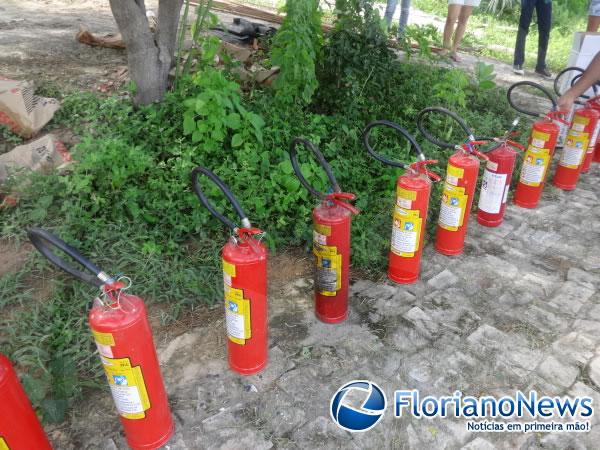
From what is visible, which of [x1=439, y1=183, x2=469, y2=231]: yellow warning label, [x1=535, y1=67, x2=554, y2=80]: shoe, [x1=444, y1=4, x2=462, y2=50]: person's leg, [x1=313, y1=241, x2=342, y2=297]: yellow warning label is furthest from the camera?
[x1=535, y1=67, x2=554, y2=80]: shoe

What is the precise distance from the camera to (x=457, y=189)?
3094 mm

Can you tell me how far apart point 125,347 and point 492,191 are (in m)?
2.79

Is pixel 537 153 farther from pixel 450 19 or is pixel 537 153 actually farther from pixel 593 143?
pixel 450 19

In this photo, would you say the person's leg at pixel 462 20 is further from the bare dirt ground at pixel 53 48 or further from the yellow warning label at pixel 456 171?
the bare dirt ground at pixel 53 48

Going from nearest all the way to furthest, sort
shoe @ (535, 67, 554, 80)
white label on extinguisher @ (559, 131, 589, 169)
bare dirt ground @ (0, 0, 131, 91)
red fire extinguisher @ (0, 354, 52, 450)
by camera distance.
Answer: red fire extinguisher @ (0, 354, 52, 450), white label on extinguisher @ (559, 131, 589, 169), bare dirt ground @ (0, 0, 131, 91), shoe @ (535, 67, 554, 80)

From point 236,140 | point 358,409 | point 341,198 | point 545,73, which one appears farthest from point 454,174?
point 545,73

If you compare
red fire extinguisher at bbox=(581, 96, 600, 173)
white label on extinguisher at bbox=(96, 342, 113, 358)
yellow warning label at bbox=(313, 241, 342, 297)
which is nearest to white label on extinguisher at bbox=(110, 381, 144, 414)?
white label on extinguisher at bbox=(96, 342, 113, 358)

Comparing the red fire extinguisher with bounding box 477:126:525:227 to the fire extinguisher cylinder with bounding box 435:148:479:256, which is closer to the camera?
the fire extinguisher cylinder with bounding box 435:148:479:256

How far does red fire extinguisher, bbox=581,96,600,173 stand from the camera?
13.4 feet

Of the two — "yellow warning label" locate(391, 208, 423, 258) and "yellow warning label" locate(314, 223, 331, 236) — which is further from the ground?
"yellow warning label" locate(314, 223, 331, 236)

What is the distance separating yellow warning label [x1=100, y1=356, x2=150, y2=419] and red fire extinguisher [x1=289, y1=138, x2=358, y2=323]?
107cm

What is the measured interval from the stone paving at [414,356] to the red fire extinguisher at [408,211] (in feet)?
0.41

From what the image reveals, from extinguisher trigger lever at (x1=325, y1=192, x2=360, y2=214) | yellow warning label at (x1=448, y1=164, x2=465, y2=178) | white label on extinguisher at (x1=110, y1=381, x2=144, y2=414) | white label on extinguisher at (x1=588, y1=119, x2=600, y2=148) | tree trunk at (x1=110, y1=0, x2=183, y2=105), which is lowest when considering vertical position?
white label on extinguisher at (x1=110, y1=381, x2=144, y2=414)

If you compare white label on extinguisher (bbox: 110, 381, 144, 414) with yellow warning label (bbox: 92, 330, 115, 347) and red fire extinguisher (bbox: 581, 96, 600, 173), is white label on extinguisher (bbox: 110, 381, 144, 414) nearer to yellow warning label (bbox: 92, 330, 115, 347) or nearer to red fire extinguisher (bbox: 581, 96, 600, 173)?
yellow warning label (bbox: 92, 330, 115, 347)
